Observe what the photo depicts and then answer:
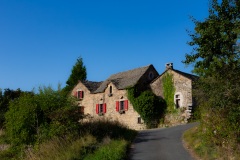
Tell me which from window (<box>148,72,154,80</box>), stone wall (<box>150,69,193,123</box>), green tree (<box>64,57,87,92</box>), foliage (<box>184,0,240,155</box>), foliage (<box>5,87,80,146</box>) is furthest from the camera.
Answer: green tree (<box>64,57,87,92</box>)

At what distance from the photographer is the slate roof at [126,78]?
37281 millimetres

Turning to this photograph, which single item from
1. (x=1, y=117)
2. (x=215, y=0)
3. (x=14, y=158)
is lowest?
(x=14, y=158)

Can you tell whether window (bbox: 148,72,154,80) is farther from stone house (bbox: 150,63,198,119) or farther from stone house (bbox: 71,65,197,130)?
stone house (bbox: 150,63,198,119)

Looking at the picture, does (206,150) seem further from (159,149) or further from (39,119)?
(39,119)

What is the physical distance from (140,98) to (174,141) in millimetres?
15525

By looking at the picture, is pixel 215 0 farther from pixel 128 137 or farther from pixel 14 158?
pixel 14 158

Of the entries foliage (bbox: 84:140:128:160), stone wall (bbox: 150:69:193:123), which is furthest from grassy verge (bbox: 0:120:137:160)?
stone wall (bbox: 150:69:193:123)

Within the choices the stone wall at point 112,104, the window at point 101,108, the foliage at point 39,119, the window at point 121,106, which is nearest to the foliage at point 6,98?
the stone wall at point 112,104

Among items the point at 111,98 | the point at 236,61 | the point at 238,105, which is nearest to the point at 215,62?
the point at 236,61

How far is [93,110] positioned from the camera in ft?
136

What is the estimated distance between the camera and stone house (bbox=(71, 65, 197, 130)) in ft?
112

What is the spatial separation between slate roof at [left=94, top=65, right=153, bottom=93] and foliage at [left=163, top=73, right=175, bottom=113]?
128 inches

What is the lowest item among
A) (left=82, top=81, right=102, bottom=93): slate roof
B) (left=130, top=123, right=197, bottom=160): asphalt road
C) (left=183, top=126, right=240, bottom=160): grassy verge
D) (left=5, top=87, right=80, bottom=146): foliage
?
(left=130, top=123, right=197, bottom=160): asphalt road

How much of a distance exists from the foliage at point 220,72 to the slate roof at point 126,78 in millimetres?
21508
